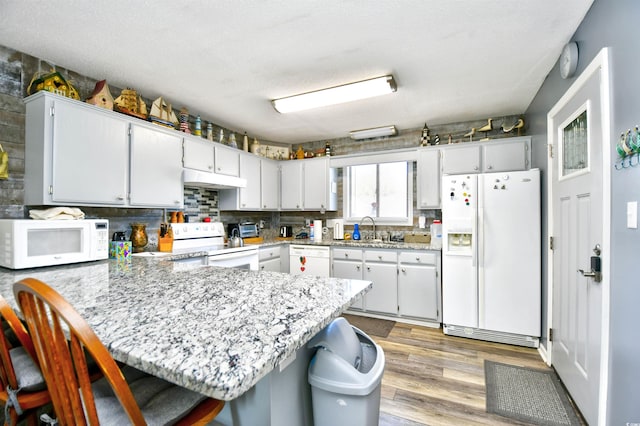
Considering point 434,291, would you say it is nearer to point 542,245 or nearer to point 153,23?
point 542,245

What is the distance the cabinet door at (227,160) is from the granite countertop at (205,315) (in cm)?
196

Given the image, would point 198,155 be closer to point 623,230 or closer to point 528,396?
point 623,230

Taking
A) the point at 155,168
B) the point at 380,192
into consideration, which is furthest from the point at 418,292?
the point at 155,168

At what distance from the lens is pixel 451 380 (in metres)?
2.19

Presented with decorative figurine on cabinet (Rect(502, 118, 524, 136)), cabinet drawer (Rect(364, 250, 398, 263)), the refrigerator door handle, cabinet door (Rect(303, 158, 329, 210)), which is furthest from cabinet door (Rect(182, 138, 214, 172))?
decorative figurine on cabinet (Rect(502, 118, 524, 136))

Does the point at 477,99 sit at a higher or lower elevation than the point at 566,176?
higher

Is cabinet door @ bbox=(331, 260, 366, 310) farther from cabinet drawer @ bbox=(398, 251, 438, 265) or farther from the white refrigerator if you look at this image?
the white refrigerator

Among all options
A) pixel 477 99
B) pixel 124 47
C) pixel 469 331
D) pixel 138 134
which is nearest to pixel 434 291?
pixel 469 331

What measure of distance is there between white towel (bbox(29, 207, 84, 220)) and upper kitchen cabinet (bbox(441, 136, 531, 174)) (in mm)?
3607

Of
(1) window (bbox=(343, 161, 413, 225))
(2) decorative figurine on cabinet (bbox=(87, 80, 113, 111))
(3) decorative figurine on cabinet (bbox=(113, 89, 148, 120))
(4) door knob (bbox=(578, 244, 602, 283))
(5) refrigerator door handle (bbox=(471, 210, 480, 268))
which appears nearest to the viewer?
(4) door knob (bbox=(578, 244, 602, 283))

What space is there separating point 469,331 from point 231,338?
9.65 feet

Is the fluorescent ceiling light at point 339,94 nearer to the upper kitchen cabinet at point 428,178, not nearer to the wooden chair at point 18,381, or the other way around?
the upper kitchen cabinet at point 428,178

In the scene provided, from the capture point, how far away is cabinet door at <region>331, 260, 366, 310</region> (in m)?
3.63

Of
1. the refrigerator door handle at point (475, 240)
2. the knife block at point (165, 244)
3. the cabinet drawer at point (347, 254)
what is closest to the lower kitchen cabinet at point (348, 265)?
the cabinet drawer at point (347, 254)
